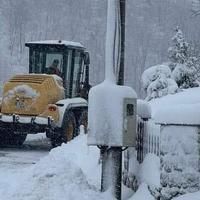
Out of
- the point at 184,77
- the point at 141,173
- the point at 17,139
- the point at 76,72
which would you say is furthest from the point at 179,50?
the point at 141,173

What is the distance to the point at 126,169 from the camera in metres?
9.87

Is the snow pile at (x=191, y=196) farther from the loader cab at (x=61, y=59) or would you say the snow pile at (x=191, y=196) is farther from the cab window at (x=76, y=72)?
the cab window at (x=76, y=72)

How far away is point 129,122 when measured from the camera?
350 inches

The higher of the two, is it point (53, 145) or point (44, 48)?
point (44, 48)

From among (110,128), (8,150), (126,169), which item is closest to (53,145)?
(8,150)

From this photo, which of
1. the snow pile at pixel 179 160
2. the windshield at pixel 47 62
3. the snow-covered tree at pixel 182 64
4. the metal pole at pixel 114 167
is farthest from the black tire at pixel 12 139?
the snow-covered tree at pixel 182 64

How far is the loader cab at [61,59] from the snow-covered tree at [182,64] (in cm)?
1530

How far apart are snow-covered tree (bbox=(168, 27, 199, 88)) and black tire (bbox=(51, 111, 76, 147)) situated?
54.2 feet

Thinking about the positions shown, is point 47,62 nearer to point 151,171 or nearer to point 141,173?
point 141,173

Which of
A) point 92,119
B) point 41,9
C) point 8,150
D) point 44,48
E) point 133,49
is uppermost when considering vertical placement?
point 41,9

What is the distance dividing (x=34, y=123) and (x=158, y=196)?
24.9ft

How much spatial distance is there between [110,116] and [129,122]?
0.32 metres

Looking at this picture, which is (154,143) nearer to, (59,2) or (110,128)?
(110,128)

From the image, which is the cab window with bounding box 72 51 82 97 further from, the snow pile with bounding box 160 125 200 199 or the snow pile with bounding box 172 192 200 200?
the snow pile with bounding box 172 192 200 200
